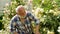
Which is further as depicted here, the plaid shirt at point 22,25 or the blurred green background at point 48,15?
the blurred green background at point 48,15

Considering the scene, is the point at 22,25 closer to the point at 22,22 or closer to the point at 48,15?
the point at 22,22

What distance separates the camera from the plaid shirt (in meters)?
4.11

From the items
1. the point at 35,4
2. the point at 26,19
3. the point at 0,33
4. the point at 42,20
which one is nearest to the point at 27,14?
the point at 26,19

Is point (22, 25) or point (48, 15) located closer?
point (22, 25)

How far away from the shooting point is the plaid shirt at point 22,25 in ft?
13.5

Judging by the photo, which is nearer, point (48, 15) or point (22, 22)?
point (22, 22)

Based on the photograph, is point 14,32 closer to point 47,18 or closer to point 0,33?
point 47,18

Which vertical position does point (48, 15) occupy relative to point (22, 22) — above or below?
below

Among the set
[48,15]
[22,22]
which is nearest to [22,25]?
[22,22]

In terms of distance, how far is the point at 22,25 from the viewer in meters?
4.16

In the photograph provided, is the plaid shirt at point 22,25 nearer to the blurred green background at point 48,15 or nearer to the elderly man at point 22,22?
the elderly man at point 22,22

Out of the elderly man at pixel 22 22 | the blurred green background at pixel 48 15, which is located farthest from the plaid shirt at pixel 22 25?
the blurred green background at pixel 48 15

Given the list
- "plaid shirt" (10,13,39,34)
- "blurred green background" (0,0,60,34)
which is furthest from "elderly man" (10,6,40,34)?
"blurred green background" (0,0,60,34)

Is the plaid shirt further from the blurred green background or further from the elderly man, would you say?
the blurred green background
